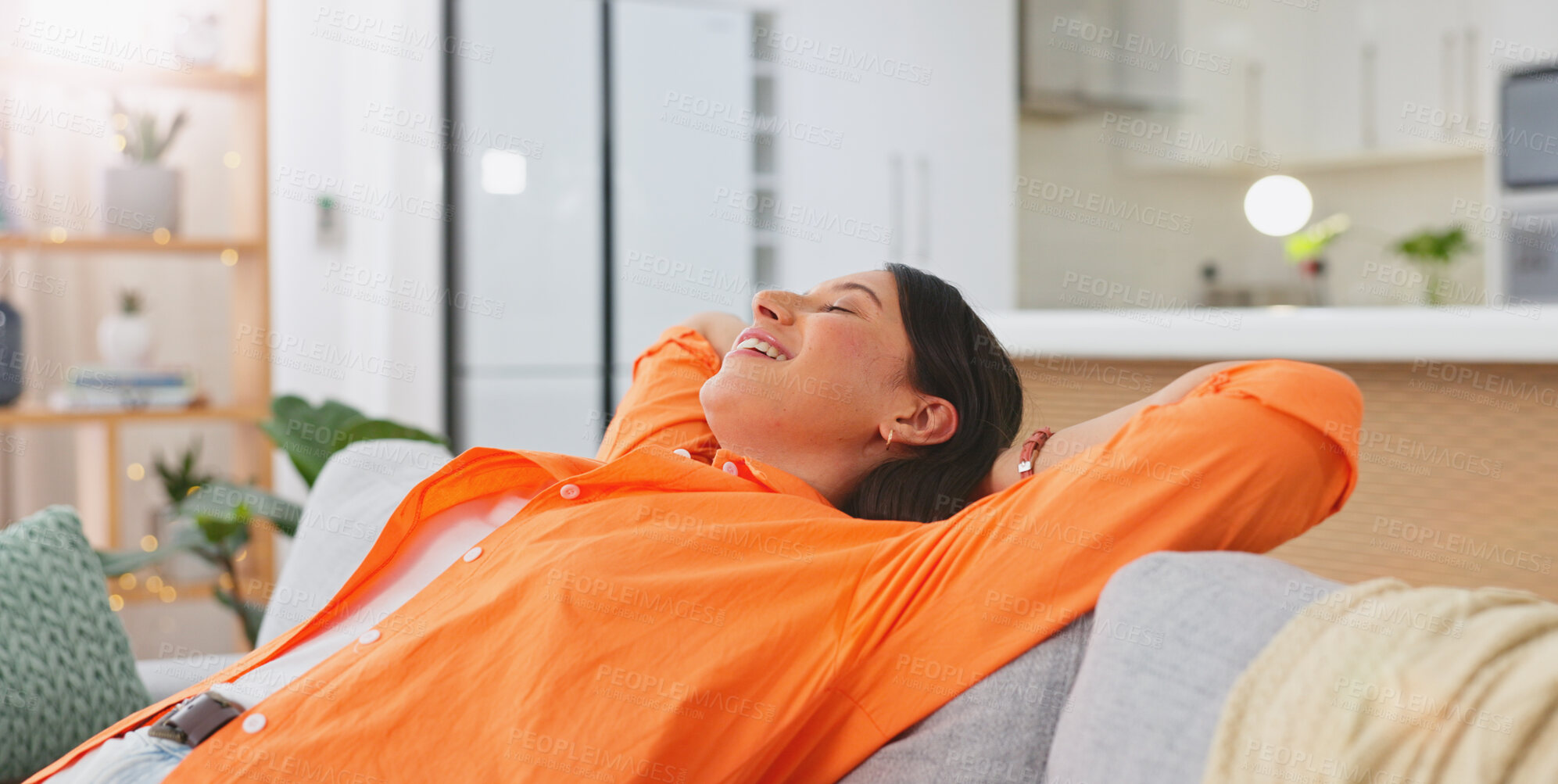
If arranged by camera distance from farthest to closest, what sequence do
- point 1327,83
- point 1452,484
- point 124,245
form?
point 1327,83 → point 124,245 → point 1452,484

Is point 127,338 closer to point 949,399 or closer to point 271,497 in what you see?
point 271,497

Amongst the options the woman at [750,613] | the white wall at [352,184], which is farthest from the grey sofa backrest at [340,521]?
the white wall at [352,184]

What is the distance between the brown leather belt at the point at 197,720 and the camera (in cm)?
103

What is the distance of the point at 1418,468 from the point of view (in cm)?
176

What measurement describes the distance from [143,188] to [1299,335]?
117 inches

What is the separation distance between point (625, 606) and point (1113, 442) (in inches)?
16.7

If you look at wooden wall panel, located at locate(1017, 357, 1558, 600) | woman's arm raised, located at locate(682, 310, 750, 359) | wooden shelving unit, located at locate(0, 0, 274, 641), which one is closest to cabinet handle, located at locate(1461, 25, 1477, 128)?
wooden wall panel, located at locate(1017, 357, 1558, 600)

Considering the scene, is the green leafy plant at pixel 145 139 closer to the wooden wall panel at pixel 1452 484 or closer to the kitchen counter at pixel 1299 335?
the kitchen counter at pixel 1299 335

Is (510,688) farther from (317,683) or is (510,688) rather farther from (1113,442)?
(1113,442)

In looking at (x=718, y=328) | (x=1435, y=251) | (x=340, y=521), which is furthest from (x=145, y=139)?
(x=1435, y=251)

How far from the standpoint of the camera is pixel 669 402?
160cm

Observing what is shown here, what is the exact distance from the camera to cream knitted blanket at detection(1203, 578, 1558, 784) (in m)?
0.62

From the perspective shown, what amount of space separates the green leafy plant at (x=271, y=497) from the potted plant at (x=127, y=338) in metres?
0.87

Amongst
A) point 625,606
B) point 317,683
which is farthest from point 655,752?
point 317,683
